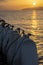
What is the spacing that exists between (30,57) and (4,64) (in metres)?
2.51

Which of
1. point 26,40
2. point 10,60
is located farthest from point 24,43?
point 10,60

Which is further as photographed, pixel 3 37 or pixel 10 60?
pixel 3 37

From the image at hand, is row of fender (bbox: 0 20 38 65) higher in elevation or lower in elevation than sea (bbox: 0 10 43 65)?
higher

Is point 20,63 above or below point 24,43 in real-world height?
below

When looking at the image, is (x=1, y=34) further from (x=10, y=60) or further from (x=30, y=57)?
→ (x=30, y=57)

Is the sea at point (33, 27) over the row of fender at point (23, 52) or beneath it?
beneath

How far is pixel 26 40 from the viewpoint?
750 cm

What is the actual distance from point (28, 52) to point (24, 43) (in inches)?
10.6

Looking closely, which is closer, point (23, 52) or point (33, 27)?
point (23, 52)

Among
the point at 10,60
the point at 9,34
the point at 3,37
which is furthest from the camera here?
the point at 3,37

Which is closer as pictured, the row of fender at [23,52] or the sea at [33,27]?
the row of fender at [23,52]

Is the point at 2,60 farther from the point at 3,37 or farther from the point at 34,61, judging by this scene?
the point at 34,61

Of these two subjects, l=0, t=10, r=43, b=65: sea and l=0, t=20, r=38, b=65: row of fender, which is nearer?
l=0, t=20, r=38, b=65: row of fender

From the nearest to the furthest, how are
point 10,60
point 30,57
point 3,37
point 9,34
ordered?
point 30,57 < point 10,60 < point 9,34 < point 3,37
